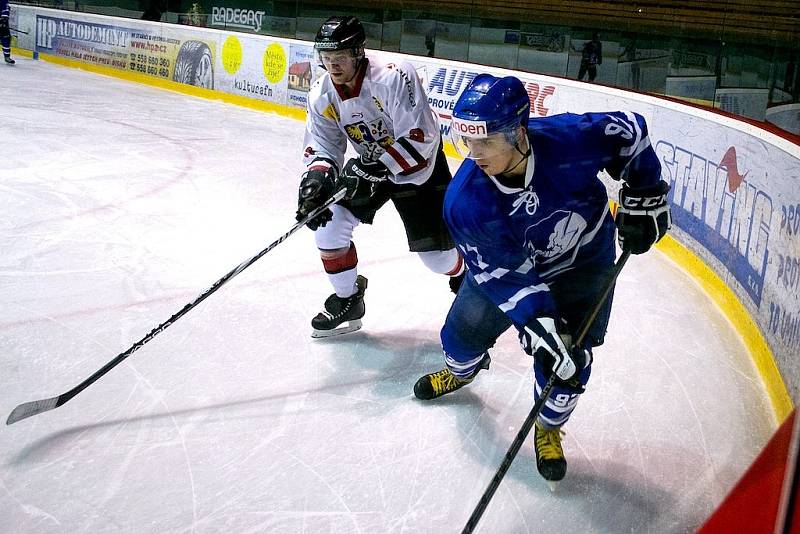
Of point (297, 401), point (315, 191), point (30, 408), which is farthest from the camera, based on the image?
point (315, 191)

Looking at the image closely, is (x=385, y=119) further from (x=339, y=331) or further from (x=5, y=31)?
(x=5, y=31)

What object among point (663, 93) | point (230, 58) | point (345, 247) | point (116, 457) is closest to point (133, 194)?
point (345, 247)

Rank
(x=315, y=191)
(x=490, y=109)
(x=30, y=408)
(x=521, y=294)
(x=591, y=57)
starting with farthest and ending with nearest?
(x=591, y=57), (x=315, y=191), (x=30, y=408), (x=521, y=294), (x=490, y=109)

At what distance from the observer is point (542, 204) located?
1.84 meters

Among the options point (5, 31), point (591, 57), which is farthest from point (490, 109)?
point (5, 31)

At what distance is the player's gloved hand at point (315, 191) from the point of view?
2.68m

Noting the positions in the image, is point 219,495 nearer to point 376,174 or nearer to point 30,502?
point 30,502

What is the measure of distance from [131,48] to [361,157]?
8852mm

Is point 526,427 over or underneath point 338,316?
over

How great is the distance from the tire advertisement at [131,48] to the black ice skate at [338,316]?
276 inches

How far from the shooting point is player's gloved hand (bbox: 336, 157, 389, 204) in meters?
2.76

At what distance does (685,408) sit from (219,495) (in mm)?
1553

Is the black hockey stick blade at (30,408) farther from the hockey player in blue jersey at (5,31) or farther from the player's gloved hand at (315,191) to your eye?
Result: the hockey player in blue jersey at (5,31)

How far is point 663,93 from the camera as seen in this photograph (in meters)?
4.73
